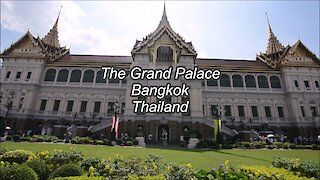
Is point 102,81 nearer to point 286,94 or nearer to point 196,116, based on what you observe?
point 196,116

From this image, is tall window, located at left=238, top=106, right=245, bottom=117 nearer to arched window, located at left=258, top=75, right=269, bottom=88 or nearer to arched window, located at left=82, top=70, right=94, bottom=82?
arched window, located at left=258, top=75, right=269, bottom=88

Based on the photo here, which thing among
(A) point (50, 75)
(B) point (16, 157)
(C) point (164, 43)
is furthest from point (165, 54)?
(B) point (16, 157)

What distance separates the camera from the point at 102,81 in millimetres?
35562

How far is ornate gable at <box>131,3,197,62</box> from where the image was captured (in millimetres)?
30688

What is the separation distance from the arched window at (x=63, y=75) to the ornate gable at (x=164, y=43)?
13.3 m

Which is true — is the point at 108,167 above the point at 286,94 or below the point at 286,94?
below

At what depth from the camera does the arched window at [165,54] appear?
1202 inches

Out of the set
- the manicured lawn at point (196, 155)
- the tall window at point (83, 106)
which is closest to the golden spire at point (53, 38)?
the tall window at point (83, 106)

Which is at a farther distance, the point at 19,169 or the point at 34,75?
the point at 34,75

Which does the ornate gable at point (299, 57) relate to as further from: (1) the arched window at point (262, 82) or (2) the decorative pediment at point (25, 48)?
(2) the decorative pediment at point (25, 48)

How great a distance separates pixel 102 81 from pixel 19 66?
14.2m

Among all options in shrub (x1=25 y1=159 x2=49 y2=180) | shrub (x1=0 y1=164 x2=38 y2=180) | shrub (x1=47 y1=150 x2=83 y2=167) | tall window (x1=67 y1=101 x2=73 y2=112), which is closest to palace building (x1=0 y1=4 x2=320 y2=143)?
tall window (x1=67 y1=101 x2=73 y2=112)

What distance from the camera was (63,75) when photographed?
36000 mm

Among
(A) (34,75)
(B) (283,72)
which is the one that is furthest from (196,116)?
(A) (34,75)
